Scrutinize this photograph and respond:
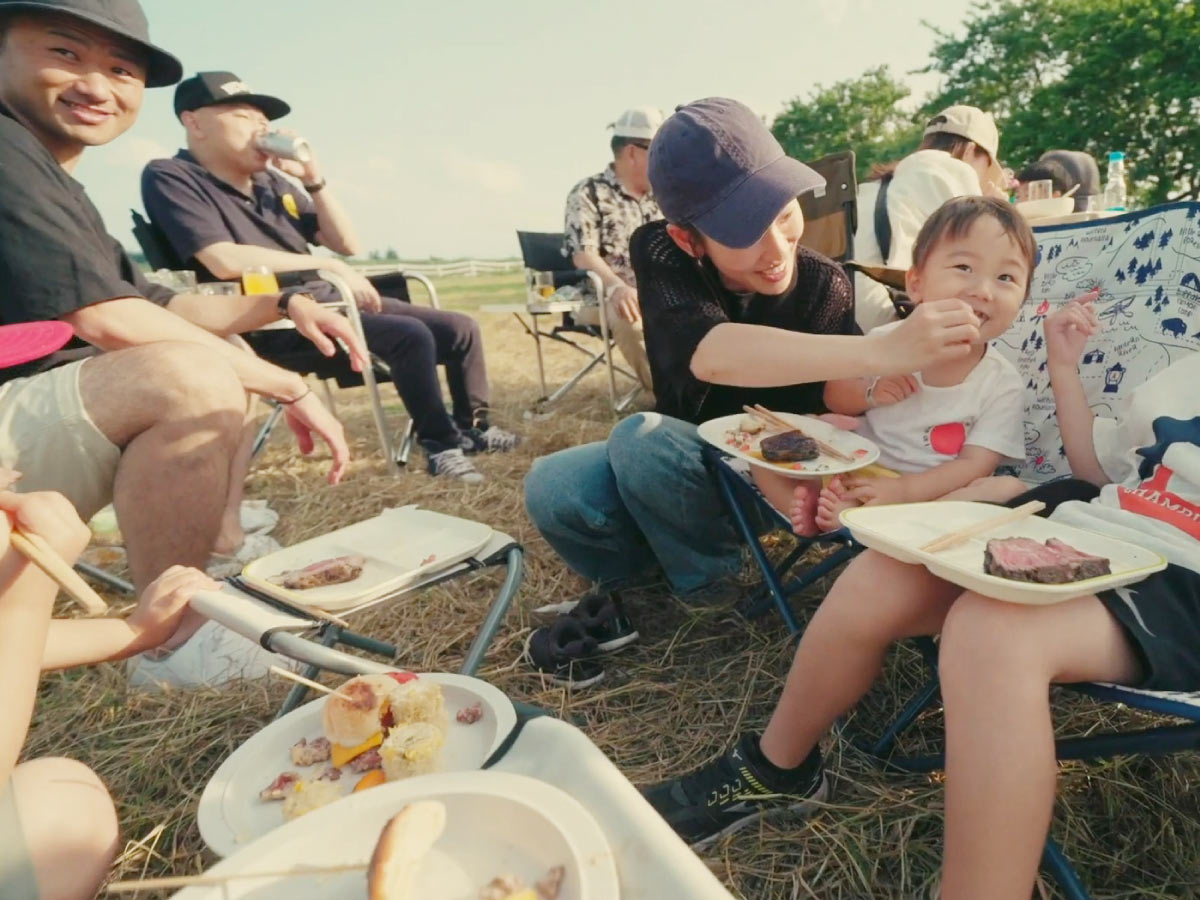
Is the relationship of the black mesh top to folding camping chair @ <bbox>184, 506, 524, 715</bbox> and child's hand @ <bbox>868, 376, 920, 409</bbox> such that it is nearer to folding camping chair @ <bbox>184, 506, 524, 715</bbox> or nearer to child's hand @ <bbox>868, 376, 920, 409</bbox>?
child's hand @ <bbox>868, 376, 920, 409</bbox>

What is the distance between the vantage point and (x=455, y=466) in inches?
149

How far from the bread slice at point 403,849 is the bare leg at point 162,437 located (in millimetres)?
1560

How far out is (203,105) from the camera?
3.41 meters

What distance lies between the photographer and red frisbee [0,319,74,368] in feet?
3.38

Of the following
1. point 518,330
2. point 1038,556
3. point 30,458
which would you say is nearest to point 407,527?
point 30,458

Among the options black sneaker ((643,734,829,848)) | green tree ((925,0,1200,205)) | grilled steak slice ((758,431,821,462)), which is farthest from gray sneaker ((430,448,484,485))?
green tree ((925,0,1200,205))

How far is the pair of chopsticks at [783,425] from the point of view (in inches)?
65.8

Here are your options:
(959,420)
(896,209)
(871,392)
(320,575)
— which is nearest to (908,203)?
(896,209)

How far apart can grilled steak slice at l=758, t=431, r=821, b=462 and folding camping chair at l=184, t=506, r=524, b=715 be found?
649 millimetres

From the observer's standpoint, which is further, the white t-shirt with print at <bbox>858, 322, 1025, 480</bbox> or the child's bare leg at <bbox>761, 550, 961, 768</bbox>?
the white t-shirt with print at <bbox>858, 322, 1025, 480</bbox>

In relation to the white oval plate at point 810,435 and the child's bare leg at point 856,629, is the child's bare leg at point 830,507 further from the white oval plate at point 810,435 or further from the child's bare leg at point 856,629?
the child's bare leg at point 856,629

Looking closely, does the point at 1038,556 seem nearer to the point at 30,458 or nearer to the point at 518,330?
the point at 30,458

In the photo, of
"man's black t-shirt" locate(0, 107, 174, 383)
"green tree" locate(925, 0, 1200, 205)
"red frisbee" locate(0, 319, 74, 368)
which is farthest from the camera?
"green tree" locate(925, 0, 1200, 205)

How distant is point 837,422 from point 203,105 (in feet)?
11.5
